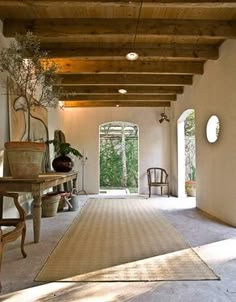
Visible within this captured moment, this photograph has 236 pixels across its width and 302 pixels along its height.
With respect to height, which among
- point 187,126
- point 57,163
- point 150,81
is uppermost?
point 150,81

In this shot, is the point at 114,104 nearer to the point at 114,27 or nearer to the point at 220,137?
the point at 220,137

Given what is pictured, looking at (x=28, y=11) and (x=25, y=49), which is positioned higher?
(x=28, y=11)

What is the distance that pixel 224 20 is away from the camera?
4109 millimetres

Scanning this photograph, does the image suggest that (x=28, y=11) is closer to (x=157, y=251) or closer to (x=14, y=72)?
(x=14, y=72)

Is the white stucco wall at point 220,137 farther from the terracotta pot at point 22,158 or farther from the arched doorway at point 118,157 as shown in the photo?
the arched doorway at point 118,157

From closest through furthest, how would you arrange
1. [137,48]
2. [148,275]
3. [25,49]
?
[148,275], [25,49], [137,48]

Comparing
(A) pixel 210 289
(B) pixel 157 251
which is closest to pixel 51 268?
(B) pixel 157 251

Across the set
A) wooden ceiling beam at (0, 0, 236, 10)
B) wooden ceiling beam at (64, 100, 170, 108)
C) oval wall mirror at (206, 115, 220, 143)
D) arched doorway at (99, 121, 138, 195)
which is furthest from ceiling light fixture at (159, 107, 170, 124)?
wooden ceiling beam at (0, 0, 236, 10)

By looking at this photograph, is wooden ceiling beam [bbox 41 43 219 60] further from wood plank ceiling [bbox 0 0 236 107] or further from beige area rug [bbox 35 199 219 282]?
beige area rug [bbox 35 199 219 282]

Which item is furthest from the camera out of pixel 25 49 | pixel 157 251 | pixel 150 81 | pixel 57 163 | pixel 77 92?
pixel 77 92

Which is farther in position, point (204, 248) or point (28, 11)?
point (28, 11)

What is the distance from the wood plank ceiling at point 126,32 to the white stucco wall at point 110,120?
104 inches

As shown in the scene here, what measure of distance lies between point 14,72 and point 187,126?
6.95 metres

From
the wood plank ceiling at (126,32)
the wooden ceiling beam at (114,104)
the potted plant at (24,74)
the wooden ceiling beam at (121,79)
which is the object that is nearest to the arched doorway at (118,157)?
the wooden ceiling beam at (114,104)
